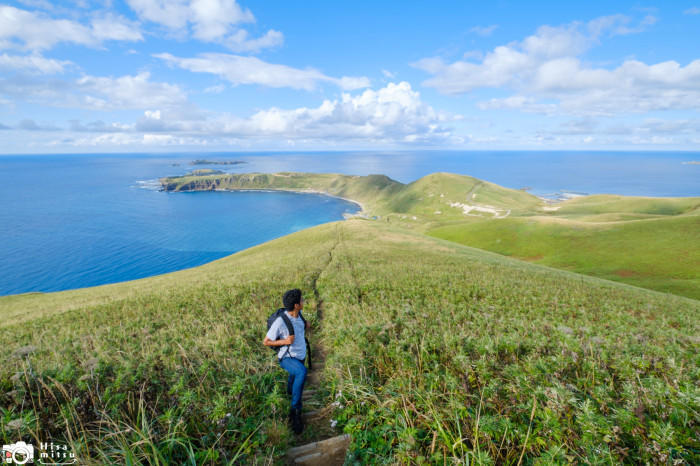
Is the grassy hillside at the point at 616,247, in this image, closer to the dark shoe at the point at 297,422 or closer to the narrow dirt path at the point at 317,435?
the narrow dirt path at the point at 317,435

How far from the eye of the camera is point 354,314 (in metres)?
13.1

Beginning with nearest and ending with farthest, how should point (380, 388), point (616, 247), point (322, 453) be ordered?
point (322, 453)
point (380, 388)
point (616, 247)

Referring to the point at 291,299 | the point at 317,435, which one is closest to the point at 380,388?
the point at 317,435

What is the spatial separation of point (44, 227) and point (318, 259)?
257768 millimetres

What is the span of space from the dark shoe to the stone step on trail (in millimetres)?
740

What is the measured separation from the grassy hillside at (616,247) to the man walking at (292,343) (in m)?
63.8

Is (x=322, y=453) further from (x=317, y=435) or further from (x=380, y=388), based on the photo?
(x=380, y=388)

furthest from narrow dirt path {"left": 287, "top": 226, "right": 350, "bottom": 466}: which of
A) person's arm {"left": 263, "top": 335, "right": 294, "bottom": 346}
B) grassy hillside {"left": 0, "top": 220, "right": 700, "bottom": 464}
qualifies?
person's arm {"left": 263, "top": 335, "right": 294, "bottom": 346}

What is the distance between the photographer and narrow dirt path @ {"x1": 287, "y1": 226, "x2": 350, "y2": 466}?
5930mm

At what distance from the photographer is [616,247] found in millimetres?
64438

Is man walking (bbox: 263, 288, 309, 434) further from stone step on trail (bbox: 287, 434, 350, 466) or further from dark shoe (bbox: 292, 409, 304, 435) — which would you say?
stone step on trail (bbox: 287, 434, 350, 466)

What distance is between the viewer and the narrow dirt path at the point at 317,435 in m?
5.93

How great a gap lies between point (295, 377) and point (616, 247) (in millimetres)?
84124

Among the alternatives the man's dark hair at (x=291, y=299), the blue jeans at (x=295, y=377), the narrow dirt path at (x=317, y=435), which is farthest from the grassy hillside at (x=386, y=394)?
the man's dark hair at (x=291, y=299)
